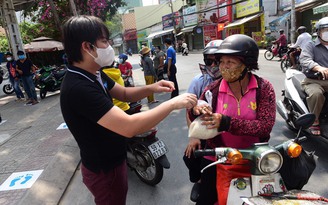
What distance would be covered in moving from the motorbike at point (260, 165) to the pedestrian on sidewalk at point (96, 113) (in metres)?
0.35

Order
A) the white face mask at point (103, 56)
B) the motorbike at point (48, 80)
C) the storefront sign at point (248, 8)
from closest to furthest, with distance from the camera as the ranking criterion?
the white face mask at point (103, 56)
the motorbike at point (48, 80)
the storefront sign at point (248, 8)

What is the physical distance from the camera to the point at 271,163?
1.43 metres

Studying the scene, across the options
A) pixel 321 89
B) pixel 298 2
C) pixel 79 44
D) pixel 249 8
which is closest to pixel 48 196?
pixel 79 44

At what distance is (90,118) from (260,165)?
931 mm

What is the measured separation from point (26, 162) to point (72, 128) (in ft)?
10.3

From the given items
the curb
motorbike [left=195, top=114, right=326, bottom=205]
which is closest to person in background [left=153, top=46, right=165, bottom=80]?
the curb

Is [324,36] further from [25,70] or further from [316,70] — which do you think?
[25,70]

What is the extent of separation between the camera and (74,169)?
3.88 metres

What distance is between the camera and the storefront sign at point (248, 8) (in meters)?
21.6

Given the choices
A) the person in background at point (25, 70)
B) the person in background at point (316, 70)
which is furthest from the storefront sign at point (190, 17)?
the person in background at point (316, 70)

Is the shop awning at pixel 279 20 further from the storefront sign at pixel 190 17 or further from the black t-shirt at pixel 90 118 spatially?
the black t-shirt at pixel 90 118

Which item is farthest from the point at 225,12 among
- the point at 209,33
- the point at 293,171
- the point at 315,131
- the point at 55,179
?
the point at 293,171

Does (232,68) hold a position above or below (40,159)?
above

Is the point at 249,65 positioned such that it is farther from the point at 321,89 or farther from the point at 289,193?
the point at 321,89
